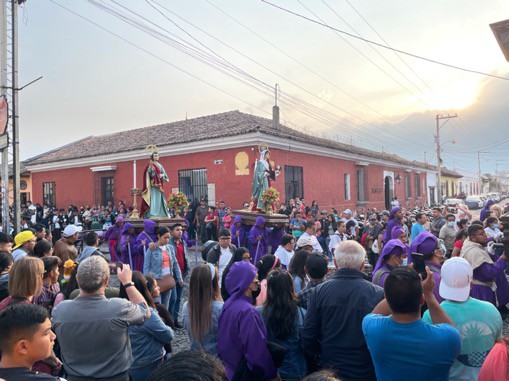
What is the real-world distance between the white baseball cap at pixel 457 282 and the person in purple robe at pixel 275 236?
6664mm

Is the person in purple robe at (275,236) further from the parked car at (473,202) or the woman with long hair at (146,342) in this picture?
the parked car at (473,202)

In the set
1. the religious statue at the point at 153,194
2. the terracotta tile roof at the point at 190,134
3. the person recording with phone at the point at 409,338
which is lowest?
the person recording with phone at the point at 409,338

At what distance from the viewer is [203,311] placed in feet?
10.2

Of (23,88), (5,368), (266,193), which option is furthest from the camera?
(266,193)

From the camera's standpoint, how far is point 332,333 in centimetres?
284

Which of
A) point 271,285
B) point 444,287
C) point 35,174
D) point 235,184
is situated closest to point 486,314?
point 444,287

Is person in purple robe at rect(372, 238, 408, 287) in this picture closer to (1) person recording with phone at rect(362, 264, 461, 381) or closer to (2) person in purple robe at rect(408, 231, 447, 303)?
(2) person in purple robe at rect(408, 231, 447, 303)

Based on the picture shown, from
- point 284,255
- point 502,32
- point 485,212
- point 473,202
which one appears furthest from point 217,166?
point 473,202

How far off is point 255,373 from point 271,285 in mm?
665

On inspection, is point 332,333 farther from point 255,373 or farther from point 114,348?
point 114,348

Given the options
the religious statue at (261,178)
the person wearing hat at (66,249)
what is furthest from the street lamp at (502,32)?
the religious statue at (261,178)

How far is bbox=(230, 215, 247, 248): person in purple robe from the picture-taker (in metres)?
9.97

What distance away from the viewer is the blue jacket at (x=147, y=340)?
319 cm

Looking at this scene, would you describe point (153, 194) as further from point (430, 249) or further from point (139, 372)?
point (430, 249)
